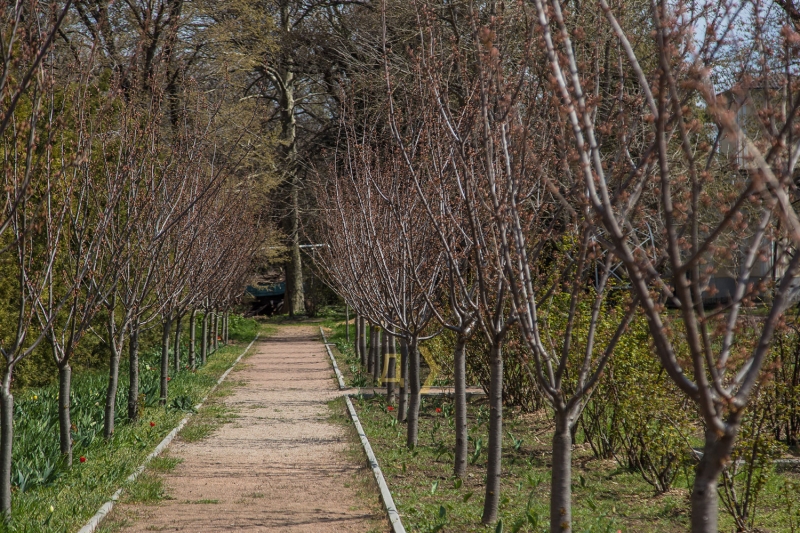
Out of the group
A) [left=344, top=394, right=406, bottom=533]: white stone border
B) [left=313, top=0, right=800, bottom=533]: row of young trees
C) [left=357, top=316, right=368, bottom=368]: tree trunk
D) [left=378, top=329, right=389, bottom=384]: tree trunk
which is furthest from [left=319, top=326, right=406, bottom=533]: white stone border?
[left=357, top=316, right=368, bottom=368]: tree trunk

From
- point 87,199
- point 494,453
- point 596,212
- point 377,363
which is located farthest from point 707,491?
point 377,363

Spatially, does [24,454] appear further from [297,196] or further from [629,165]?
[297,196]

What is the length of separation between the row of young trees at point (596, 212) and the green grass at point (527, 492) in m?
0.33

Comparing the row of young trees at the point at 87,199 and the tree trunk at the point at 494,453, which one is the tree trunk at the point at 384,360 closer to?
the row of young trees at the point at 87,199

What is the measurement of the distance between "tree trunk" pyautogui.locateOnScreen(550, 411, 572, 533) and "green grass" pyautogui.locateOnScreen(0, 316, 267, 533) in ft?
10.7

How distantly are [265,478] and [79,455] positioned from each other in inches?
69.4

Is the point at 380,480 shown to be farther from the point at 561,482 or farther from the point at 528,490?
the point at 561,482

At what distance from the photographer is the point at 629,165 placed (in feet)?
14.6

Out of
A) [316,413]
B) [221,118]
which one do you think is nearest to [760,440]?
[316,413]

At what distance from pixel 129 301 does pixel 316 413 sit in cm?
423

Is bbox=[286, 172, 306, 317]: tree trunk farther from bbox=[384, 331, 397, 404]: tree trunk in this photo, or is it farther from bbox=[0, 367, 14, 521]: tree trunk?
bbox=[0, 367, 14, 521]: tree trunk

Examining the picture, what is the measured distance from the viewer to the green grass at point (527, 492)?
5.98 m

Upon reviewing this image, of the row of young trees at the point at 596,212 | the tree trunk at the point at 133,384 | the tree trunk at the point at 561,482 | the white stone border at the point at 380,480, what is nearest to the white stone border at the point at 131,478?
the tree trunk at the point at 133,384

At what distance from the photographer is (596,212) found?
287 centimetres
